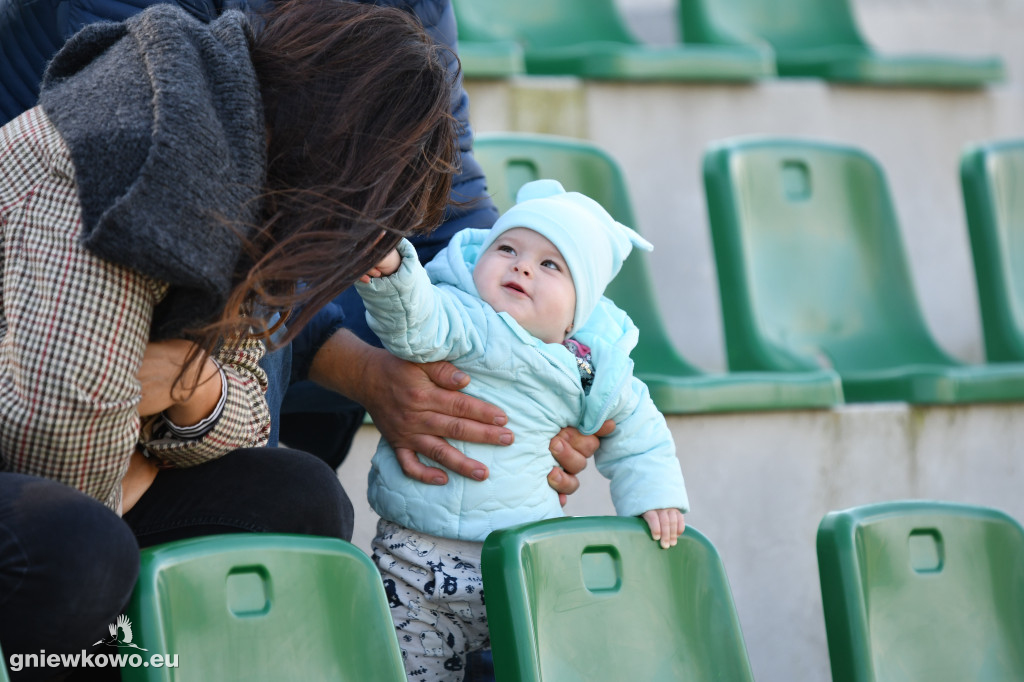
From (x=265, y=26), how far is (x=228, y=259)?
10.0 inches

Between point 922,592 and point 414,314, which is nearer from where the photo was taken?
point 414,314

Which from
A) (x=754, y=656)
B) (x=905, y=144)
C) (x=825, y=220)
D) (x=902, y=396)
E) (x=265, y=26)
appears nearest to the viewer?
(x=265, y=26)

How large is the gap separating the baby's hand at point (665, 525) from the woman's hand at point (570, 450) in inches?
4.5

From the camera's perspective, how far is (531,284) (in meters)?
1.46

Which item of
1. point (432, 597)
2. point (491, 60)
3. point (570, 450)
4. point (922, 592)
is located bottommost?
point (922, 592)

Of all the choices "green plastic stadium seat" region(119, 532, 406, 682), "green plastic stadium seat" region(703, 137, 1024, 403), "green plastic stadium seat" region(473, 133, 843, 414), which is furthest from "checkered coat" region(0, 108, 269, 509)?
"green plastic stadium seat" region(703, 137, 1024, 403)

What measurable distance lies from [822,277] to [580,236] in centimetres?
125

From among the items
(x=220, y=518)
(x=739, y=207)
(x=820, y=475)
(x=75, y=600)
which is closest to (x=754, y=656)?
Result: (x=820, y=475)

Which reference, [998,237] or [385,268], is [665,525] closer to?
[385,268]

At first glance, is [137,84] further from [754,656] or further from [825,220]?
[825,220]

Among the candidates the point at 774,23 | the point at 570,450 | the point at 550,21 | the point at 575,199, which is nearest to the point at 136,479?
the point at 570,450

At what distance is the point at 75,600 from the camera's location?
98cm

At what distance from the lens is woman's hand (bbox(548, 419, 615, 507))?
59.0 inches

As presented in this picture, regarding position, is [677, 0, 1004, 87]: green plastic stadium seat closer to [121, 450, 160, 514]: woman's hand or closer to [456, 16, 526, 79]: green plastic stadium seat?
[456, 16, 526, 79]: green plastic stadium seat
